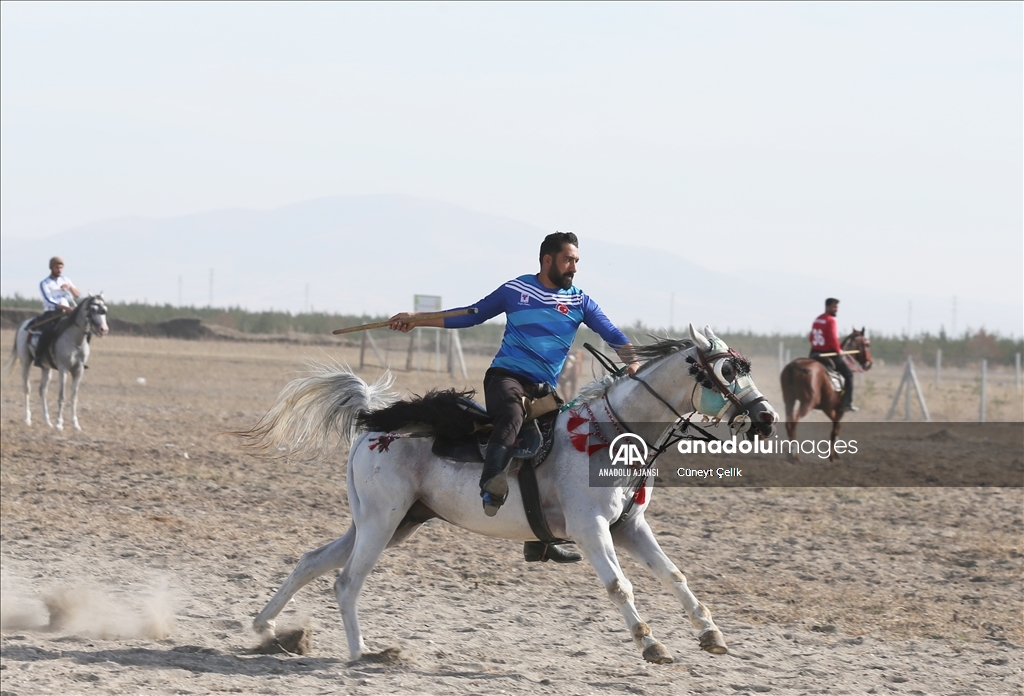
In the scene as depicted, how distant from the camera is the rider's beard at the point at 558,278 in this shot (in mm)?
6320

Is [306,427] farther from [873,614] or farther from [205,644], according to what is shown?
[873,614]

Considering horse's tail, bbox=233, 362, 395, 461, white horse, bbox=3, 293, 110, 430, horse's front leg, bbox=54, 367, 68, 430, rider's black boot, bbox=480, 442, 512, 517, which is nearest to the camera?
rider's black boot, bbox=480, 442, 512, 517

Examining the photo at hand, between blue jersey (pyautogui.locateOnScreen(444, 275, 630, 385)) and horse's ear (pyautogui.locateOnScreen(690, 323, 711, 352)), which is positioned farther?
blue jersey (pyautogui.locateOnScreen(444, 275, 630, 385))

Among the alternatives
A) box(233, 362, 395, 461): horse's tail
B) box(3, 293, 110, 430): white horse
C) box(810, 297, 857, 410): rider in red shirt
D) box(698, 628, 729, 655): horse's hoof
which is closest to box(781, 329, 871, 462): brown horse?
box(810, 297, 857, 410): rider in red shirt

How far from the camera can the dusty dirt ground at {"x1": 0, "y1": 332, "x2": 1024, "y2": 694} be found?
618 centimetres

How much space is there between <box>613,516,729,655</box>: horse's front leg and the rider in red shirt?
12.1m

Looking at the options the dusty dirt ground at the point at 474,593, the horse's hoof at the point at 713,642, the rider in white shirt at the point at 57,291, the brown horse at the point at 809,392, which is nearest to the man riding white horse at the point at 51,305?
the rider in white shirt at the point at 57,291

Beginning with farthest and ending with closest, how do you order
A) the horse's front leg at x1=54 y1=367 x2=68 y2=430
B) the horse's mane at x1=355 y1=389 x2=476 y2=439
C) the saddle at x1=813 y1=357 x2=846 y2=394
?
1. the saddle at x1=813 y1=357 x2=846 y2=394
2. the horse's front leg at x1=54 y1=367 x2=68 y2=430
3. the horse's mane at x1=355 y1=389 x2=476 y2=439

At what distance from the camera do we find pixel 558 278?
632 centimetres

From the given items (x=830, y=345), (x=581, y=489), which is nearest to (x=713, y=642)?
(x=581, y=489)

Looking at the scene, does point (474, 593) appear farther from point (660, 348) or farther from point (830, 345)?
point (830, 345)

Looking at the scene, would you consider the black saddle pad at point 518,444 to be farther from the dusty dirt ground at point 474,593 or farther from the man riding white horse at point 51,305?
the man riding white horse at point 51,305

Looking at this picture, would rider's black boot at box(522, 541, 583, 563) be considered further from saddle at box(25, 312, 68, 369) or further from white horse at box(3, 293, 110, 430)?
saddle at box(25, 312, 68, 369)

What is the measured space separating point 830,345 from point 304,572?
12.9 meters
